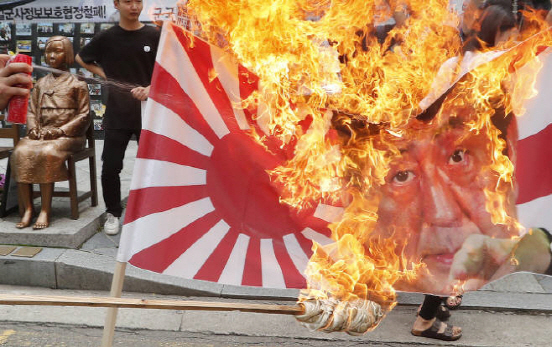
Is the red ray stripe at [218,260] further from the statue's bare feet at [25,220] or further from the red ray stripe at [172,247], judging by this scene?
the statue's bare feet at [25,220]

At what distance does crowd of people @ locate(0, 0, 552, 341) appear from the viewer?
2334mm

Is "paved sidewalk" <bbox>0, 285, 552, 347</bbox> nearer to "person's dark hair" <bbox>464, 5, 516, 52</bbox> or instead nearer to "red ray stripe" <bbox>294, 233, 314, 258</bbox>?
"red ray stripe" <bbox>294, 233, 314, 258</bbox>

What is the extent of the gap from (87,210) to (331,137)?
11.9ft

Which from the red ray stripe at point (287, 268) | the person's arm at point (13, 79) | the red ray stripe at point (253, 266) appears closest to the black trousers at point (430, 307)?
the red ray stripe at point (287, 268)

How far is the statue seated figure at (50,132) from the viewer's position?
4.79 meters

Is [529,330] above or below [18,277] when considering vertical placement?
above

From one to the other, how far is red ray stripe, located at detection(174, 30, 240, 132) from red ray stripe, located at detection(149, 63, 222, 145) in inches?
4.1

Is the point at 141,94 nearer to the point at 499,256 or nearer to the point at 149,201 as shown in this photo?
the point at 149,201

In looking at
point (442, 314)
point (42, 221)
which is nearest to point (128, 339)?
point (42, 221)

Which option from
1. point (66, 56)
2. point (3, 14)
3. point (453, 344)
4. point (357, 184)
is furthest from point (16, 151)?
point (3, 14)

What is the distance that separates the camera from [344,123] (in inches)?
96.0

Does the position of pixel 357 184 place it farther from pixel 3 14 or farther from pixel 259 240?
pixel 3 14

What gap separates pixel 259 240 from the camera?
2.41 metres

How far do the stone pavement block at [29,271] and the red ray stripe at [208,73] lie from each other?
2.51 meters
